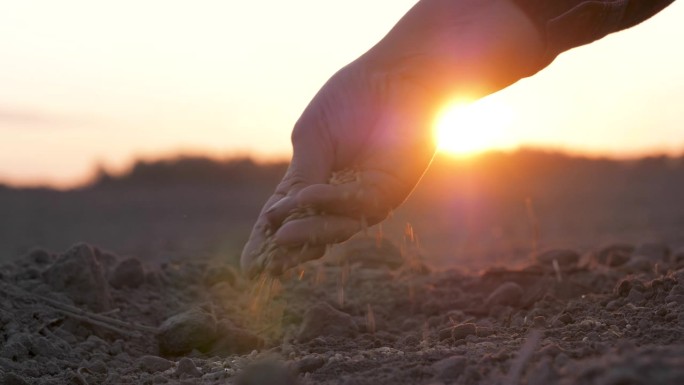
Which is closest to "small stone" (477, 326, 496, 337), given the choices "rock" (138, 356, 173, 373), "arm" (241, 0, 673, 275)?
"arm" (241, 0, 673, 275)

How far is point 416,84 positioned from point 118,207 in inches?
569

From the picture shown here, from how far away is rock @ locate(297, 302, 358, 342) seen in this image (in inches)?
157

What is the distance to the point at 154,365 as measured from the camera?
139 inches

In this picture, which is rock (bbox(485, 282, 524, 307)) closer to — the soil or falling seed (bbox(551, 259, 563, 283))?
the soil

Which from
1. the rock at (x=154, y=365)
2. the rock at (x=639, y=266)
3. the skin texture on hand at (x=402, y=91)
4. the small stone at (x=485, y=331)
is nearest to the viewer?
the skin texture on hand at (x=402, y=91)

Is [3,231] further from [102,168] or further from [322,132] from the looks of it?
[322,132]

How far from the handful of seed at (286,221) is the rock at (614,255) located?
2.84m

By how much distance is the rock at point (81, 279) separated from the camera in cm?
455

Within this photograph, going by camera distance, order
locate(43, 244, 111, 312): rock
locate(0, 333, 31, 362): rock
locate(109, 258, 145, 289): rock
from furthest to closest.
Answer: locate(109, 258, 145, 289): rock → locate(43, 244, 111, 312): rock → locate(0, 333, 31, 362): rock

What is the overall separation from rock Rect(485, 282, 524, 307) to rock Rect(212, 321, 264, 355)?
1.15 m

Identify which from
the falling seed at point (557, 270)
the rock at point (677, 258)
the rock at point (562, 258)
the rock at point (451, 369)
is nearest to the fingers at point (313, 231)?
the rock at point (451, 369)

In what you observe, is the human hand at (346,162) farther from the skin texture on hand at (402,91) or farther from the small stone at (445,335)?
the small stone at (445,335)

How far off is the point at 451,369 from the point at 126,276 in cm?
301

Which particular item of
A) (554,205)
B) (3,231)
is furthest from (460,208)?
(3,231)
